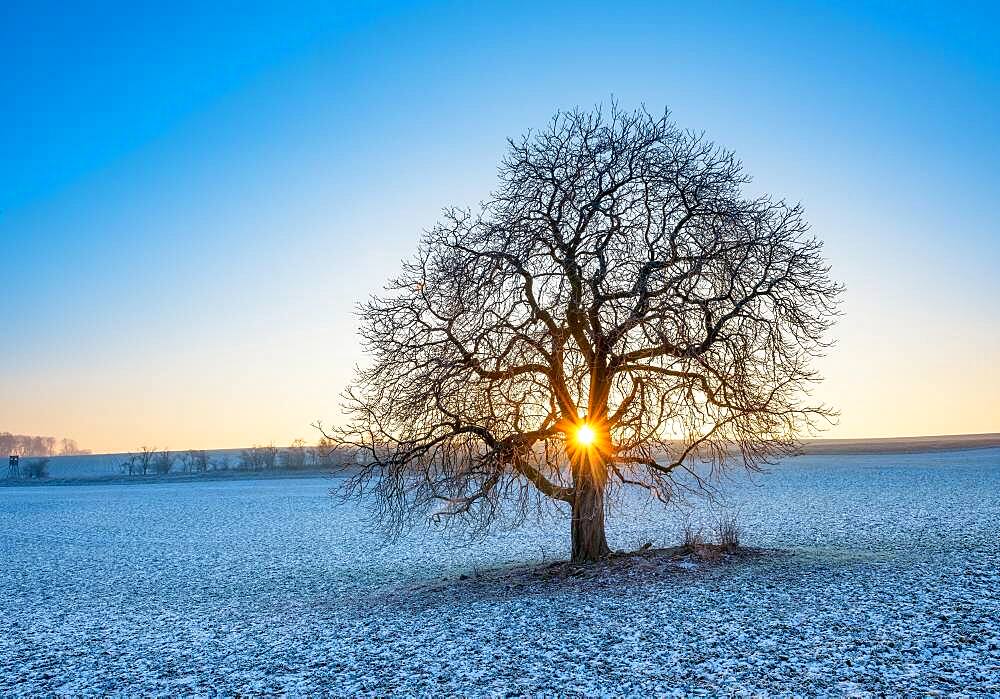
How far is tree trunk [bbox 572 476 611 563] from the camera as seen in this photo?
14.8 metres

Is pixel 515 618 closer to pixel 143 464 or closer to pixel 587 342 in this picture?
pixel 587 342

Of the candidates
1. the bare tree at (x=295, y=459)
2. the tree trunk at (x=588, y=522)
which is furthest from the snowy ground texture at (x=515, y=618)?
the bare tree at (x=295, y=459)

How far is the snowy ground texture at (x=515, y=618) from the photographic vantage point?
8961mm

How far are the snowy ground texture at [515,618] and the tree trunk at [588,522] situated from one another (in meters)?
1.20

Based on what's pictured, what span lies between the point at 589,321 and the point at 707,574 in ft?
18.2

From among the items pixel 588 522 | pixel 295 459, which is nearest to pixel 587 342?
pixel 588 522

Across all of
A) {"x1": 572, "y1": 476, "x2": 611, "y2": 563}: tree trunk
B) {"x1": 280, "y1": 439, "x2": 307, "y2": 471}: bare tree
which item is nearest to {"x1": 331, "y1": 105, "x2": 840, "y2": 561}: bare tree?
{"x1": 572, "y1": 476, "x2": 611, "y2": 563}: tree trunk

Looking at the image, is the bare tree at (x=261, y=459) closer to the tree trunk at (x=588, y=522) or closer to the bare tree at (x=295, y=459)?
the bare tree at (x=295, y=459)

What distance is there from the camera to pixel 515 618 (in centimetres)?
1207

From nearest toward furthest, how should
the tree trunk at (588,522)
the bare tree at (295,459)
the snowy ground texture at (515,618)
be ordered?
the snowy ground texture at (515,618) < the tree trunk at (588,522) < the bare tree at (295,459)

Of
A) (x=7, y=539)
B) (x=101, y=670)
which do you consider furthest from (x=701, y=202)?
(x=7, y=539)

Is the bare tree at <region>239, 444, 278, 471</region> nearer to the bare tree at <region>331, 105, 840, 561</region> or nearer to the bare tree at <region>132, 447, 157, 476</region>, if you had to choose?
the bare tree at <region>132, 447, 157, 476</region>

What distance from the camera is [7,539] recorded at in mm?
28672

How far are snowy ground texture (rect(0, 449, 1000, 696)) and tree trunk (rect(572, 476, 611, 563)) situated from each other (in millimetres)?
1200
